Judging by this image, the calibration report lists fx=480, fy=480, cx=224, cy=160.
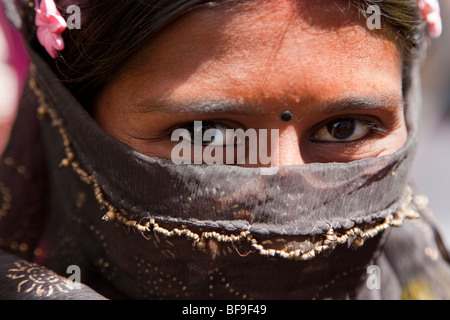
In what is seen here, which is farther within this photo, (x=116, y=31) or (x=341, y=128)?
(x=341, y=128)

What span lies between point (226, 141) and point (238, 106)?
13cm

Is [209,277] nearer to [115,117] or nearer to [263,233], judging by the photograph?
[263,233]

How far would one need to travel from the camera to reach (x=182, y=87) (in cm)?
128

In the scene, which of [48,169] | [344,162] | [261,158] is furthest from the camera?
[48,169]

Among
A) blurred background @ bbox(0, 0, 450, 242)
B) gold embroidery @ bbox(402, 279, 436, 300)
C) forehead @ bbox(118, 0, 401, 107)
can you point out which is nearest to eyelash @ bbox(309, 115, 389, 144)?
forehead @ bbox(118, 0, 401, 107)

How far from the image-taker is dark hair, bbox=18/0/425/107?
50.1 inches

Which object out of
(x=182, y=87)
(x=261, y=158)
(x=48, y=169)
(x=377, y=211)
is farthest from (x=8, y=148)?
(x=377, y=211)

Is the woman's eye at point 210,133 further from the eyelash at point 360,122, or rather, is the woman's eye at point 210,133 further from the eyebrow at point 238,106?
the eyelash at point 360,122

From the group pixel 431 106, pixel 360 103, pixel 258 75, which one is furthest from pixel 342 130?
pixel 431 106

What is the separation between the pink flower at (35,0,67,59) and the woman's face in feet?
0.69

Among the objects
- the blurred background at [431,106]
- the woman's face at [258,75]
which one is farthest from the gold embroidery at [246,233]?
the blurred background at [431,106]

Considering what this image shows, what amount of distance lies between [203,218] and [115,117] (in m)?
0.42

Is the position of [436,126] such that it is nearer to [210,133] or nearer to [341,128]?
[341,128]

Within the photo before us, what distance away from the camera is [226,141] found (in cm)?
137
